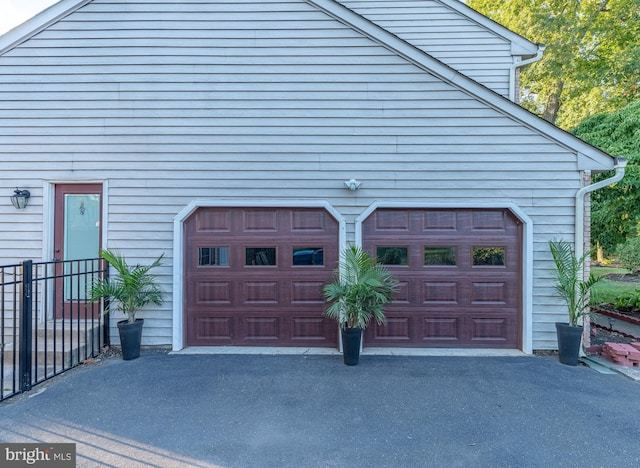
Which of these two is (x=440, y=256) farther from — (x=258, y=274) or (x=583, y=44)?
(x=583, y=44)

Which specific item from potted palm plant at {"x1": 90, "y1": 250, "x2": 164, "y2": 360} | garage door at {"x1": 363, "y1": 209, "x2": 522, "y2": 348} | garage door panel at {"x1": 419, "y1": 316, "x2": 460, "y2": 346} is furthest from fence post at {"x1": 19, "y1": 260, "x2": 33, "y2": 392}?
garage door panel at {"x1": 419, "y1": 316, "x2": 460, "y2": 346}

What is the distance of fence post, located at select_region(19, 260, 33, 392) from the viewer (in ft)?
12.2

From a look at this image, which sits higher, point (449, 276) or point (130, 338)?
point (449, 276)

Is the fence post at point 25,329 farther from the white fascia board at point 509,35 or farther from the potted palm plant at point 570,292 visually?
the white fascia board at point 509,35

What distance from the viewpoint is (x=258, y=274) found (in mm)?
5113

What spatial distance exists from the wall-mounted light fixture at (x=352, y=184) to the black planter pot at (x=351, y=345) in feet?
6.59

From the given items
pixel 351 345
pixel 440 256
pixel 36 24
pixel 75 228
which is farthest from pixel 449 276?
pixel 36 24

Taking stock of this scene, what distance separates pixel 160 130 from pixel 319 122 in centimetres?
241

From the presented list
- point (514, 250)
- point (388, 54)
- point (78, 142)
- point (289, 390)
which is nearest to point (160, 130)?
point (78, 142)

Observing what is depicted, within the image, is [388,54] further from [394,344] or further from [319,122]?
[394,344]

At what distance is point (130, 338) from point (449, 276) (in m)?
4.67

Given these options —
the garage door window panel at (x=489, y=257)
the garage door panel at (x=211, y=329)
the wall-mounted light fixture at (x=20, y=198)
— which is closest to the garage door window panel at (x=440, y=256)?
the garage door window panel at (x=489, y=257)

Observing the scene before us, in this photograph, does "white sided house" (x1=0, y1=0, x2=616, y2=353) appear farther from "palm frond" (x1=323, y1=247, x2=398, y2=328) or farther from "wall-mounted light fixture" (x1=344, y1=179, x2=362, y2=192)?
"palm frond" (x1=323, y1=247, x2=398, y2=328)

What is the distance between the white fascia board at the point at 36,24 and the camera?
5039 mm
